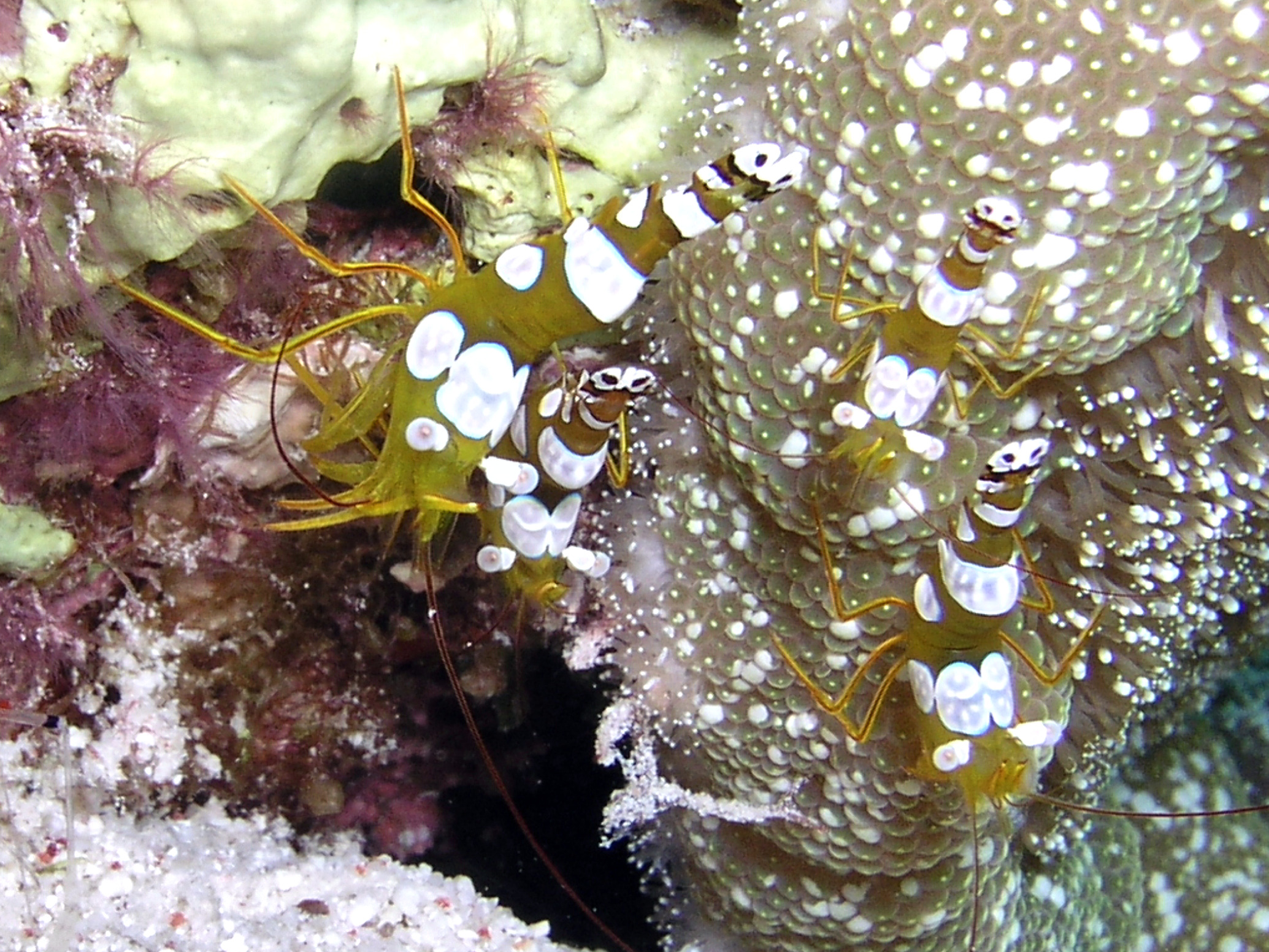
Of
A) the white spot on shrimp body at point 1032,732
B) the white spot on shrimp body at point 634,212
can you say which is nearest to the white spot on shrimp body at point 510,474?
the white spot on shrimp body at point 634,212

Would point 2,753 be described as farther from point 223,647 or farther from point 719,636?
point 719,636

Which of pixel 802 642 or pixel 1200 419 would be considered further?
pixel 802 642

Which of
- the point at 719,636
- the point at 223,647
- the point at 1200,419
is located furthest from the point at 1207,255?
the point at 223,647

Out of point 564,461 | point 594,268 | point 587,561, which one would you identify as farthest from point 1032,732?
point 594,268

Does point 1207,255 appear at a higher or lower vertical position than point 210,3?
higher

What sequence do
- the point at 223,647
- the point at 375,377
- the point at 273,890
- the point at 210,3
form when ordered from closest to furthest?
the point at 210,3 → the point at 375,377 → the point at 273,890 → the point at 223,647

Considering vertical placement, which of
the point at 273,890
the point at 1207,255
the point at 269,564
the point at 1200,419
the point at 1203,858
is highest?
the point at 1207,255

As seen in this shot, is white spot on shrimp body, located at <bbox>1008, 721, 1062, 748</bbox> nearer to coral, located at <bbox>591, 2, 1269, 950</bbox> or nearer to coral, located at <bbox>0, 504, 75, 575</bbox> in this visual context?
coral, located at <bbox>591, 2, 1269, 950</bbox>
